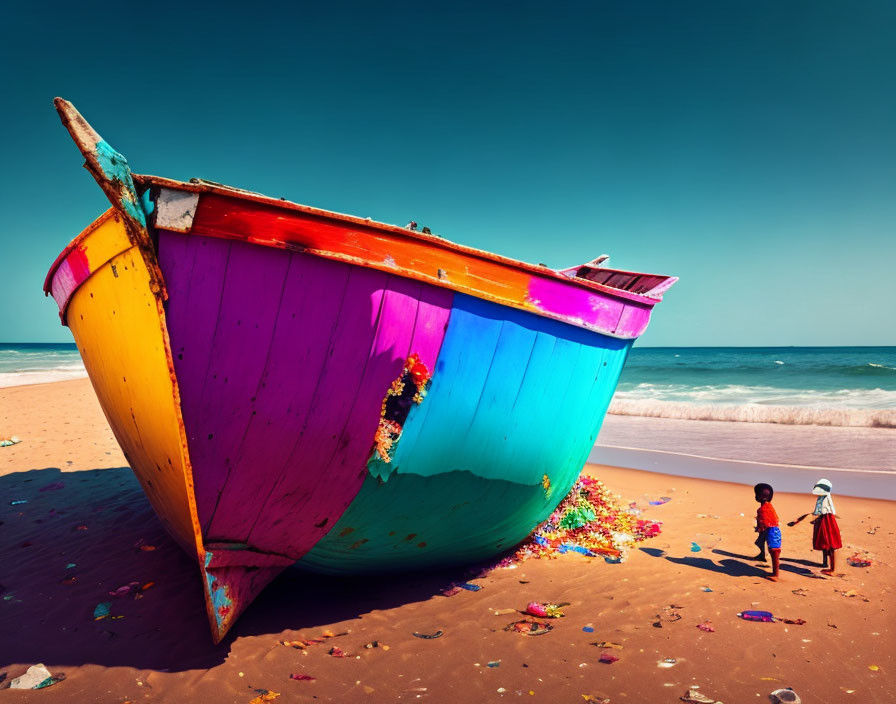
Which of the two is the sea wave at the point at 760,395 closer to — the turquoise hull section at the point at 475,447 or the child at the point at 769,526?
the child at the point at 769,526

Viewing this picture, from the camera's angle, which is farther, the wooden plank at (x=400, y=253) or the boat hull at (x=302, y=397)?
the boat hull at (x=302, y=397)

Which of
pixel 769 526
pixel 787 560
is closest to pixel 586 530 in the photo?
pixel 769 526

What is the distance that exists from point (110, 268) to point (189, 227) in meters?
0.73

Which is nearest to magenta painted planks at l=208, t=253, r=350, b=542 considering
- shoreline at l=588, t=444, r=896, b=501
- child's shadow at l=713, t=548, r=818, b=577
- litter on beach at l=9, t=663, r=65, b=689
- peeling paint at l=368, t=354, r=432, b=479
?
peeling paint at l=368, t=354, r=432, b=479

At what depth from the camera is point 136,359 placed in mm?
2822

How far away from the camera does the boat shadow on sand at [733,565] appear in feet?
14.6

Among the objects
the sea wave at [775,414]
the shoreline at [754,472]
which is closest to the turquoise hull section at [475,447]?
the shoreline at [754,472]

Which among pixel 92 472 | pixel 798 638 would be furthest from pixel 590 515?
pixel 92 472

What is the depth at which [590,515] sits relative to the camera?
5.46m

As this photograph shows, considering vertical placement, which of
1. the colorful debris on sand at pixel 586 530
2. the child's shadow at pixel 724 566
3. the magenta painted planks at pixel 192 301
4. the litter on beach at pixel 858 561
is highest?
the magenta painted planks at pixel 192 301

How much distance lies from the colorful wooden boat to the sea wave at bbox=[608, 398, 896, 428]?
44.5 feet

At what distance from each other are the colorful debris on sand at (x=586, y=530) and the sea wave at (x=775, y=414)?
10856 millimetres

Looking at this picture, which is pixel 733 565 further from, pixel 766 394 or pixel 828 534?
pixel 766 394

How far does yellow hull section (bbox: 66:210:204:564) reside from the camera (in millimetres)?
2545
